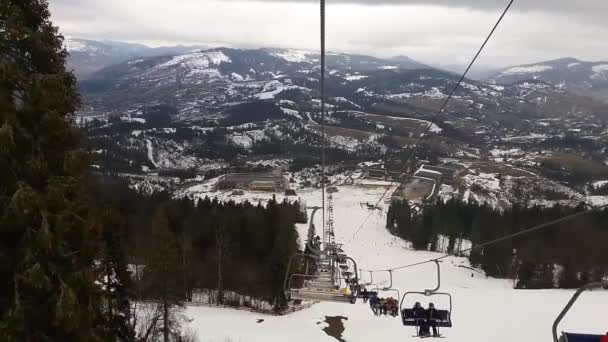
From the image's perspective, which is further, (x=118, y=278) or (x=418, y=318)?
(x=118, y=278)

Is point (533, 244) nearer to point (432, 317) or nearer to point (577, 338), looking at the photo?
point (432, 317)

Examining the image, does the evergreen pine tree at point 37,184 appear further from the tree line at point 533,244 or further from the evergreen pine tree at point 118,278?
the tree line at point 533,244

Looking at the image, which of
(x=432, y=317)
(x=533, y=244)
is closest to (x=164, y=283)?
(x=432, y=317)

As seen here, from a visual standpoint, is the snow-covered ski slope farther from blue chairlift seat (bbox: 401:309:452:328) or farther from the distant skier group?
blue chairlift seat (bbox: 401:309:452:328)

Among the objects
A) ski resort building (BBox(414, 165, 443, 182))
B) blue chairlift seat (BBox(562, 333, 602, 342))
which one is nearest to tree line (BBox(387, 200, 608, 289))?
blue chairlift seat (BBox(562, 333, 602, 342))

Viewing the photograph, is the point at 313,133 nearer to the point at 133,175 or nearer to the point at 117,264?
the point at 133,175

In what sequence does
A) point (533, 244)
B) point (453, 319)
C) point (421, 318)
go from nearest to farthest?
point (421, 318)
point (453, 319)
point (533, 244)
